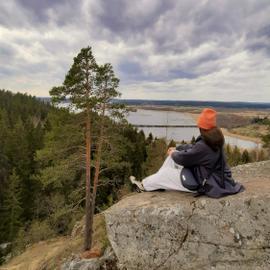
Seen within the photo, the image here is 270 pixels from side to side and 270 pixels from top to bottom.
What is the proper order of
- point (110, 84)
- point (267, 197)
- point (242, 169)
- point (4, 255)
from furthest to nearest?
point (4, 255) → point (110, 84) → point (242, 169) → point (267, 197)

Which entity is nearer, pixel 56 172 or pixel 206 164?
pixel 206 164

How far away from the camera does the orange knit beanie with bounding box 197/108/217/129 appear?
578 cm

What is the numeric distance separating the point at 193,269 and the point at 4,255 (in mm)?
27010

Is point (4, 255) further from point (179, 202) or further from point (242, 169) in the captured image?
point (179, 202)

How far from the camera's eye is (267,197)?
5.82 meters

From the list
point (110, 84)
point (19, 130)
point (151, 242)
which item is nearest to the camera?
point (151, 242)

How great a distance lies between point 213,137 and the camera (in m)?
5.80

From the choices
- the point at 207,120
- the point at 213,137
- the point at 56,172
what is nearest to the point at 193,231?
the point at 213,137

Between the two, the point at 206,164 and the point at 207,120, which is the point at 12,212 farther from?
the point at 207,120

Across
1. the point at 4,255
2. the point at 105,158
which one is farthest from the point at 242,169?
the point at 4,255

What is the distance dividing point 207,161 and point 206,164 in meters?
0.07

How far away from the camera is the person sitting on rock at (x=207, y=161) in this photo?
19.1 ft

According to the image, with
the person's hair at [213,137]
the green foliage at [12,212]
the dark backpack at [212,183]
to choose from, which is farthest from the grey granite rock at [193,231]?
the green foliage at [12,212]

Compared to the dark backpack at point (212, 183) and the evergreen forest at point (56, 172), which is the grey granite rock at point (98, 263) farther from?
the evergreen forest at point (56, 172)
